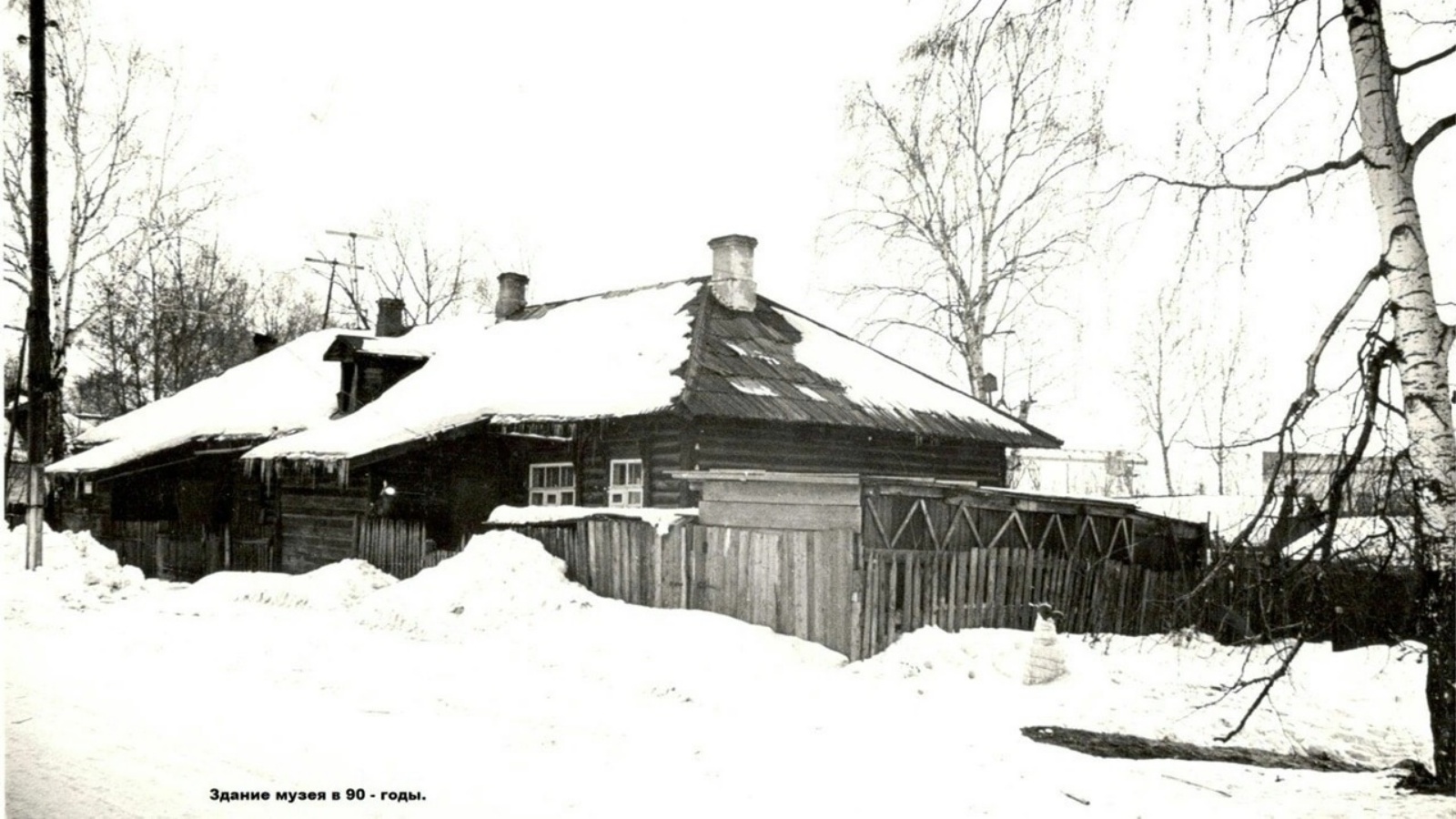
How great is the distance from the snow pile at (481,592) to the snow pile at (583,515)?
62 centimetres

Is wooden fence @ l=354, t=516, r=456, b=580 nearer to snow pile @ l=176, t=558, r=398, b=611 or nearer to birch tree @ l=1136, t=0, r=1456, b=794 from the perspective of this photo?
snow pile @ l=176, t=558, r=398, b=611

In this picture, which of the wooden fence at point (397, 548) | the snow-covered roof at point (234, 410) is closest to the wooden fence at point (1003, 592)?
the wooden fence at point (397, 548)

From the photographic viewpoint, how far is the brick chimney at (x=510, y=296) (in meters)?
21.5

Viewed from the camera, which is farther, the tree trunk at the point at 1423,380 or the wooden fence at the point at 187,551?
the wooden fence at the point at 187,551

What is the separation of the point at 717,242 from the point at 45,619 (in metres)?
11.7

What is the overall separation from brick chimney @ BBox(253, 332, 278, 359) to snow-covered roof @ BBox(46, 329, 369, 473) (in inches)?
52.9

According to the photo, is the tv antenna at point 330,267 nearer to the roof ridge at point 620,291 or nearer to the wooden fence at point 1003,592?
the roof ridge at point 620,291

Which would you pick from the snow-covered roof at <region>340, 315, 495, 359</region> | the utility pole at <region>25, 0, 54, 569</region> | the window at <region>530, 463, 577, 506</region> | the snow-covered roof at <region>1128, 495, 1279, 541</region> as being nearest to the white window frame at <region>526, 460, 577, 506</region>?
the window at <region>530, 463, 577, 506</region>

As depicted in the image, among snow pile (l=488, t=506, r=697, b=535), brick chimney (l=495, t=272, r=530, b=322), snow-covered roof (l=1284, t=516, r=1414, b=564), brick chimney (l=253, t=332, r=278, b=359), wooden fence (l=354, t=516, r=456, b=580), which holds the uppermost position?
brick chimney (l=495, t=272, r=530, b=322)

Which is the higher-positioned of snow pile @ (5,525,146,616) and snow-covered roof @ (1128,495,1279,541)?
snow-covered roof @ (1128,495,1279,541)

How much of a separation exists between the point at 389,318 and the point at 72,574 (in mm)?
12510

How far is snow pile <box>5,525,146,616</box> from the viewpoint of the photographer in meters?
9.63

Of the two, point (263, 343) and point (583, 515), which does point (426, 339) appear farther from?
point (583, 515)

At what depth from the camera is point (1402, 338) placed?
16.9 feet
